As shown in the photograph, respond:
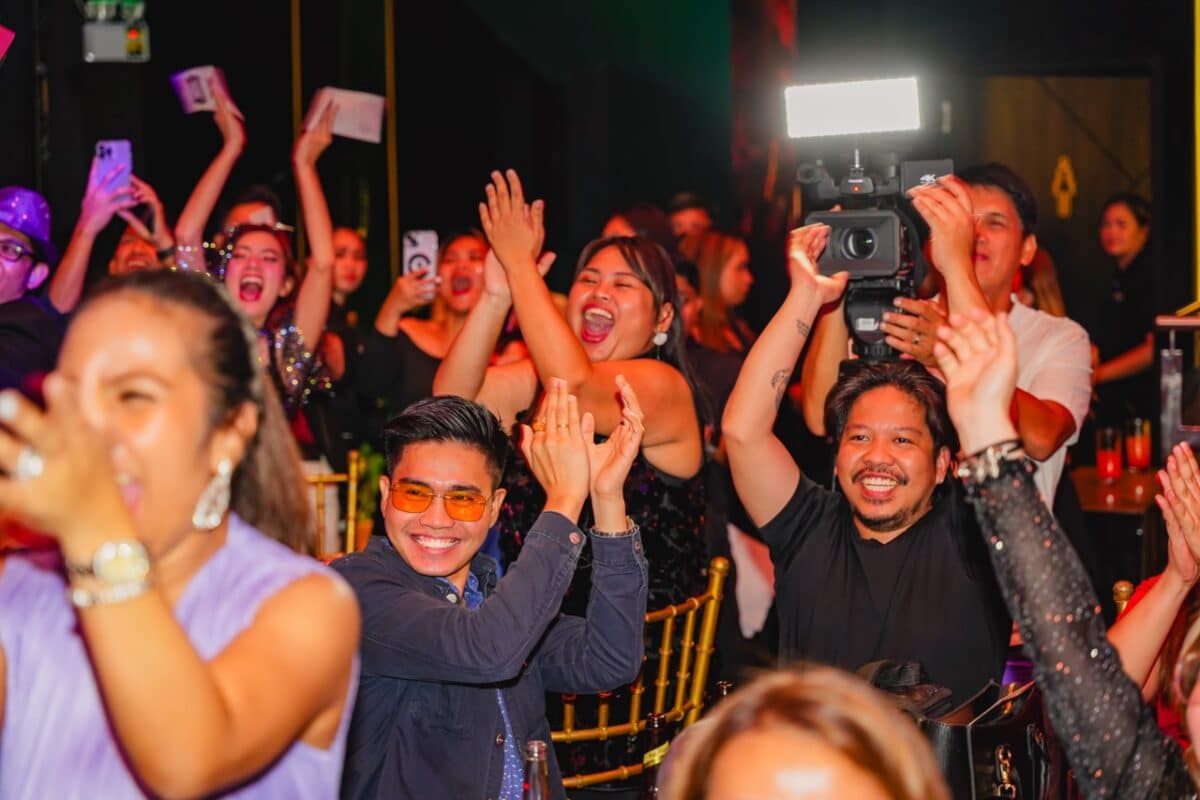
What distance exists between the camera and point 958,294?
2811 millimetres

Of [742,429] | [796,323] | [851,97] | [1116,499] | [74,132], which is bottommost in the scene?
[1116,499]

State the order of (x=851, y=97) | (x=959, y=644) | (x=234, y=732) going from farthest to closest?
(x=851, y=97) → (x=959, y=644) → (x=234, y=732)

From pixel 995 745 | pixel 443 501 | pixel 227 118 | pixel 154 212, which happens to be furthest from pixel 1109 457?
pixel 443 501

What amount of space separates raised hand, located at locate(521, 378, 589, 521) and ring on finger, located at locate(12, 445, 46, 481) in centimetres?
110

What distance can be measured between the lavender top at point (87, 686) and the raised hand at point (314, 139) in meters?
3.56

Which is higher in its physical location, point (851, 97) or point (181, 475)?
point (851, 97)

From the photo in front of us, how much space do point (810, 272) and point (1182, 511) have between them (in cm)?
104

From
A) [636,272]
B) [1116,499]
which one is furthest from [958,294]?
[1116,499]

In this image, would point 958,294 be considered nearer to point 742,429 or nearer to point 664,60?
point 742,429

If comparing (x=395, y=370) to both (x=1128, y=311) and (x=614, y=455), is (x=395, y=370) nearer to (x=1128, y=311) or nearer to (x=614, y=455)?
(x=614, y=455)

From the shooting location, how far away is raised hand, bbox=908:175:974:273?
2.85 meters

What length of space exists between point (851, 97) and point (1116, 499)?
9.14ft

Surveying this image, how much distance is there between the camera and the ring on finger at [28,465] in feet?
3.78

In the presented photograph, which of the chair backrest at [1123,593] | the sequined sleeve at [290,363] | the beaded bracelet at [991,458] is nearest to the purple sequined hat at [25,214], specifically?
the sequined sleeve at [290,363]
